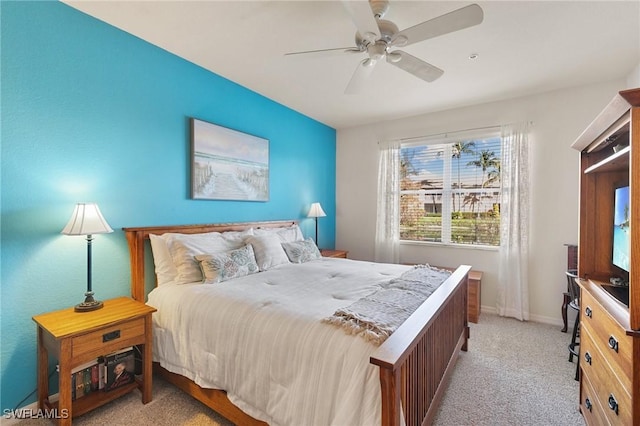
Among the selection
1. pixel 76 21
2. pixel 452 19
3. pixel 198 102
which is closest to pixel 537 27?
pixel 452 19

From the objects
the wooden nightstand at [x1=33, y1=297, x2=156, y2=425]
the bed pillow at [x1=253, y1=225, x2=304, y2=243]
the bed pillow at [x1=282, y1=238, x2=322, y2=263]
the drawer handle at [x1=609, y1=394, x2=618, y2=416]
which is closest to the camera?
the drawer handle at [x1=609, y1=394, x2=618, y2=416]

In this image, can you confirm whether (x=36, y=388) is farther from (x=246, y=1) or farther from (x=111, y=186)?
(x=246, y=1)

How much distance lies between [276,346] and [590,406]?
70.8 inches

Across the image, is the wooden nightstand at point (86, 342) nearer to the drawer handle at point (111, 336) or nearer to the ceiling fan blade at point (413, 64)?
the drawer handle at point (111, 336)

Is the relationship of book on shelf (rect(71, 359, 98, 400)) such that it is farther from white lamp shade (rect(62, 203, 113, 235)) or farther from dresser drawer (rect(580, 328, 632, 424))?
dresser drawer (rect(580, 328, 632, 424))

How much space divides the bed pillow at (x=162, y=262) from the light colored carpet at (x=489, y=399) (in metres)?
Result: 0.76

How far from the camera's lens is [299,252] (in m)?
3.10

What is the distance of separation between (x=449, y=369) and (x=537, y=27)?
2.59 metres

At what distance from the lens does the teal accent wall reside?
1801 mm

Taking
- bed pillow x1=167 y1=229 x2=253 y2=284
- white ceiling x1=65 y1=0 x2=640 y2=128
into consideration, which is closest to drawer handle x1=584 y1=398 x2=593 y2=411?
white ceiling x1=65 y1=0 x2=640 y2=128

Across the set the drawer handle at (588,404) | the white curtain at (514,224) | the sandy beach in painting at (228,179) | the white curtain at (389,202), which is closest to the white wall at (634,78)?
the white curtain at (514,224)

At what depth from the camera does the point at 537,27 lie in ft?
7.09

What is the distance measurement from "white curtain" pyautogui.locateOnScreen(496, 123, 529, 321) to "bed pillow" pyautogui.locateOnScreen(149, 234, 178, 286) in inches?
143

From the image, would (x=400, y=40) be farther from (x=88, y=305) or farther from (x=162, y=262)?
(x=88, y=305)
